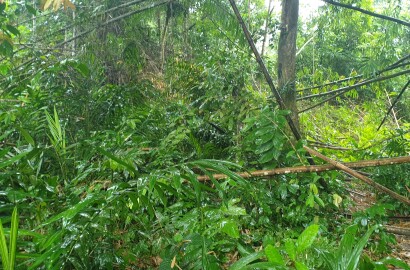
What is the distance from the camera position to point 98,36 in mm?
3754

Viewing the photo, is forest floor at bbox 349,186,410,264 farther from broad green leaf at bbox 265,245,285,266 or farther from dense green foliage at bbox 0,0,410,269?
broad green leaf at bbox 265,245,285,266

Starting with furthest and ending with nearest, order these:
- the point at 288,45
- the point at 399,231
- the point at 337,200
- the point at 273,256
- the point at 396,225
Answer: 1. the point at 288,45
2. the point at 396,225
3. the point at 337,200
4. the point at 399,231
5. the point at 273,256

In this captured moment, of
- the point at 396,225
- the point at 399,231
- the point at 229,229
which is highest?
the point at 229,229

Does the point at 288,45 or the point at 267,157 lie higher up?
the point at 288,45

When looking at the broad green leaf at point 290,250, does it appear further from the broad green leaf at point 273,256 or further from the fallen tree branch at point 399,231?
the fallen tree branch at point 399,231

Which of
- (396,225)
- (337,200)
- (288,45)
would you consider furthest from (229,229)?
(288,45)

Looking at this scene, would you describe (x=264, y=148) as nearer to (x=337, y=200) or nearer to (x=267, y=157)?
(x=267, y=157)

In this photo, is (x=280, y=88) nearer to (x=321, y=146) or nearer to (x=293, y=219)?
(x=293, y=219)

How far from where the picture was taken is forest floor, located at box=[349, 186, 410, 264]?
8.24 feet

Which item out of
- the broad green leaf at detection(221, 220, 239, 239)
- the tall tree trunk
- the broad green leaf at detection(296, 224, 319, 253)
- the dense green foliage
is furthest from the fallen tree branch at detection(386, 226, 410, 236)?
the broad green leaf at detection(296, 224, 319, 253)

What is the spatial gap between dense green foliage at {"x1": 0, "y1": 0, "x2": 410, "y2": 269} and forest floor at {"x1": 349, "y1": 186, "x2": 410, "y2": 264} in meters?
0.13

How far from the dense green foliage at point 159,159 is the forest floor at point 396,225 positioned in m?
0.13

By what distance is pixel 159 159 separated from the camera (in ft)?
8.11

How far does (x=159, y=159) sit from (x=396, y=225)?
2044 millimetres
